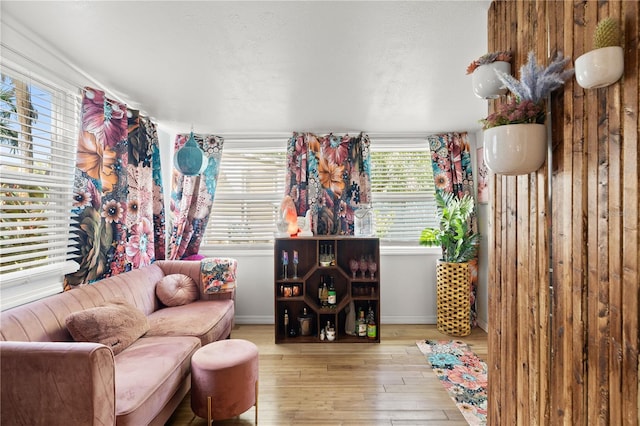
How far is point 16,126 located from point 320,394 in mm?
2726

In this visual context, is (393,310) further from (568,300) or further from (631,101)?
(631,101)

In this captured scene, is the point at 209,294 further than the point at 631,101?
Yes

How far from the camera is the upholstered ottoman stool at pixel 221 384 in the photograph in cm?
193

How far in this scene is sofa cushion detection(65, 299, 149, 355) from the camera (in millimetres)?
1891

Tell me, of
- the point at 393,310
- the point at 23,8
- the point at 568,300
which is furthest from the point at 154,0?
the point at 393,310

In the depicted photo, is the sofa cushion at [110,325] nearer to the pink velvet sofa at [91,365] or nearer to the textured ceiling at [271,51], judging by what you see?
the pink velvet sofa at [91,365]

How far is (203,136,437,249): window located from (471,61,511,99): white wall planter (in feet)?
8.56

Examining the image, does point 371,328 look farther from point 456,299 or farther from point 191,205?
point 191,205

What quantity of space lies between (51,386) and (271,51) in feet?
6.81

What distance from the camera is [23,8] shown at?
1655mm

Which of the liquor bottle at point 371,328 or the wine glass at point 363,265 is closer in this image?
the liquor bottle at point 371,328

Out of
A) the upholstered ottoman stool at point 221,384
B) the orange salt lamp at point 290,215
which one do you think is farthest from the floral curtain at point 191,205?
the upholstered ottoman stool at point 221,384

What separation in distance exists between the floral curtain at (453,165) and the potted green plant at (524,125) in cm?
272

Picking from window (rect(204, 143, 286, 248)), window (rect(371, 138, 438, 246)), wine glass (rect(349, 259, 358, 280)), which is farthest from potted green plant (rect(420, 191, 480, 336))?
window (rect(204, 143, 286, 248))
